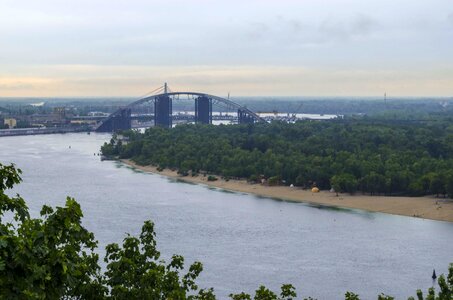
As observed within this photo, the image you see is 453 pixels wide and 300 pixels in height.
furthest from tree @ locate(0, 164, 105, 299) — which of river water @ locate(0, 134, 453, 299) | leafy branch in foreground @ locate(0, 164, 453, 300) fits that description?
river water @ locate(0, 134, 453, 299)

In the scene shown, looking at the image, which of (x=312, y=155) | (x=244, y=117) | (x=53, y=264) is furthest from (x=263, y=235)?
(x=244, y=117)

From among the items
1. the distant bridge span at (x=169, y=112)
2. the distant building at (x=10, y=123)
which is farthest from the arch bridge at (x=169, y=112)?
the distant building at (x=10, y=123)

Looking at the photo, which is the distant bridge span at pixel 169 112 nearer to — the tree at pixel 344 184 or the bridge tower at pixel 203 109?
the bridge tower at pixel 203 109

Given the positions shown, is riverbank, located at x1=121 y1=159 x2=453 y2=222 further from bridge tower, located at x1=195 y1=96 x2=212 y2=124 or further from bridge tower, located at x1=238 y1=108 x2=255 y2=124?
bridge tower, located at x1=238 y1=108 x2=255 y2=124

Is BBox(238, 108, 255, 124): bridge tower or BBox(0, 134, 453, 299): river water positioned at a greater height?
BBox(238, 108, 255, 124): bridge tower

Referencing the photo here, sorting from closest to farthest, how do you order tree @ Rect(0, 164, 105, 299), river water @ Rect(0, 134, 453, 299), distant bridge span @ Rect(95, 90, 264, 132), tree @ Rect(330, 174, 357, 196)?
tree @ Rect(0, 164, 105, 299)
river water @ Rect(0, 134, 453, 299)
tree @ Rect(330, 174, 357, 196)
distant bridge span @ Rect(95, 90, 264, 132)

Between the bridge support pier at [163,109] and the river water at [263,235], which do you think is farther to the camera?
the bridge support pier at [163,109]
